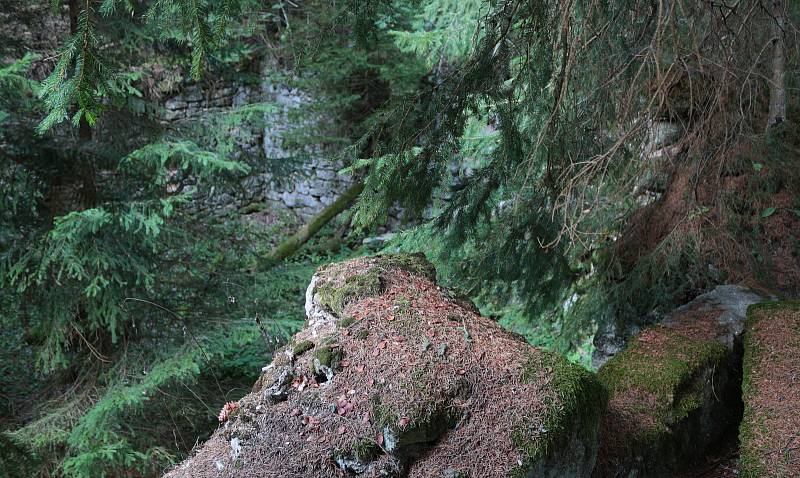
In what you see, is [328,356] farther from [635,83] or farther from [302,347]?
[635,83]

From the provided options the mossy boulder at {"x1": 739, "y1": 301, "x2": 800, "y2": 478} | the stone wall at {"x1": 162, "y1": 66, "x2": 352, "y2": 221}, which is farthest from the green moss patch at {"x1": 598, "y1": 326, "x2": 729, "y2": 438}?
the stone wall at {"x1": 162, "y1": 66, "x2": 352, "y2": 221}

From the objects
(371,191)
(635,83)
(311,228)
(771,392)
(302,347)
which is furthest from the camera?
(311,228)

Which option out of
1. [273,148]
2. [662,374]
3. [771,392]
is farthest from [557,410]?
[273,148]

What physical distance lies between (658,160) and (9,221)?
5.70m

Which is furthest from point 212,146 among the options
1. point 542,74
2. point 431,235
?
point 542,74

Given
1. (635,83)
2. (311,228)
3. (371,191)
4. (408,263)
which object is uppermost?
(635,83)

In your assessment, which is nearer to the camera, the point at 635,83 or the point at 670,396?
the point at 670,396

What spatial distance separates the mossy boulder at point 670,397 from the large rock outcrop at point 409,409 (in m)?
0.65

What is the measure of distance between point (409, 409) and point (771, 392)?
2.04 meters

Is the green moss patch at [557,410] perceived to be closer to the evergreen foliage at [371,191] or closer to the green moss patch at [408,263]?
the evergreen foliage at [371,191]

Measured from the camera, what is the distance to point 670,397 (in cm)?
337

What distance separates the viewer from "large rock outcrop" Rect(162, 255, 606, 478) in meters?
2.25

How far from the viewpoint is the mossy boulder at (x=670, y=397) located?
10.4ft

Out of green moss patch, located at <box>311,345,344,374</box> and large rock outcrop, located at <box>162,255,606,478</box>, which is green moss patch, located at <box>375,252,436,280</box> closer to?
large rock outcrop, located at <box>162,255,606,478</box>
